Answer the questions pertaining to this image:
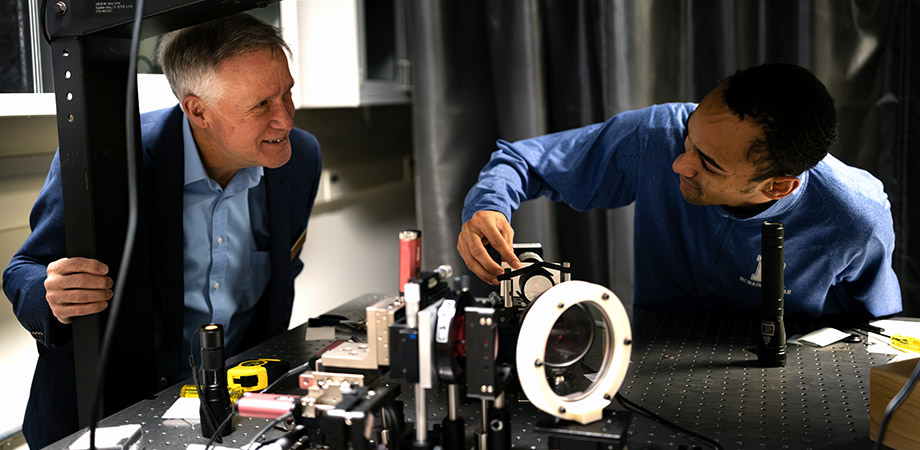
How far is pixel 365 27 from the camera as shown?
2.88 m

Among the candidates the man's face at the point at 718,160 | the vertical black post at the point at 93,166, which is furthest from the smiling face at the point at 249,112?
the man's face at the point at 718,160

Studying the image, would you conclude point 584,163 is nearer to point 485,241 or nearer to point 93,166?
point 485,241

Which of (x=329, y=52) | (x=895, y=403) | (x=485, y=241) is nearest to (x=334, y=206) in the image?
(x=329, y=52)

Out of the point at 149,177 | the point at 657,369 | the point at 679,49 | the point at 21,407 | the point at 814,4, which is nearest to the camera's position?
the point at 657,369

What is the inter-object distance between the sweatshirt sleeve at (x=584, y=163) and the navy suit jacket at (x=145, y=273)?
540 mm

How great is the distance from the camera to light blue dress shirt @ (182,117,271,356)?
61.0 inches

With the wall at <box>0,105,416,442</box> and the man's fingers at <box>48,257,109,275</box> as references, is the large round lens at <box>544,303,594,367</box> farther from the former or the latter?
the wall at <box>0,105,416,442</box>

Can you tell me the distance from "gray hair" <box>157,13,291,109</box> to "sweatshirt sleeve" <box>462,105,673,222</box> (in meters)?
0.56

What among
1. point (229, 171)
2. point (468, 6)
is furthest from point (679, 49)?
point (229, 171)

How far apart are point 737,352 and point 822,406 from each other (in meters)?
0.24

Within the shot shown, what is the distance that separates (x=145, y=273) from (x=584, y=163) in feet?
3.19

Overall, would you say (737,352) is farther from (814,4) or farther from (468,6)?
(468,6)

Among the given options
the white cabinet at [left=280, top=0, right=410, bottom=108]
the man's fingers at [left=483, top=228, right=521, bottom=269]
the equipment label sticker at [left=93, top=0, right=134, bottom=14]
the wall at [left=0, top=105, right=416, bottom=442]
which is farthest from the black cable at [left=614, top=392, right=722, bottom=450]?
the white cabinet at [left=280, top=0, right=410, bottom=108]

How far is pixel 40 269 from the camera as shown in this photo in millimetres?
1316
